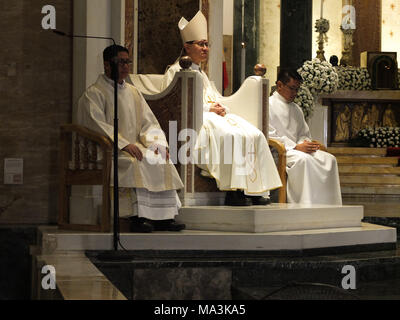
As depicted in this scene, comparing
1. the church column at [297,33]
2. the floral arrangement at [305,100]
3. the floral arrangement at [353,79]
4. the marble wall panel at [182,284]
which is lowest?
the marble wall panel at [182,284]

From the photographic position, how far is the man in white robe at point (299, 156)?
724 centimetres

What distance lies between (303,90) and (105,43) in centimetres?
352

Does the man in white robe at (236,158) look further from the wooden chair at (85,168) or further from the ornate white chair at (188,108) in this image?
the wooden chair at (85,168)

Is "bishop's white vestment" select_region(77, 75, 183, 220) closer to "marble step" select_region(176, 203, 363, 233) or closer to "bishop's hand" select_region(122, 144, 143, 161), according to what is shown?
"bishop's hand" select_region(122, 144, 143, 161)

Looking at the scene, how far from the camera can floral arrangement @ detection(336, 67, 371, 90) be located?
1288cm

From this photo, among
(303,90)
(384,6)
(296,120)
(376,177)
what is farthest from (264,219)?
(384,6)

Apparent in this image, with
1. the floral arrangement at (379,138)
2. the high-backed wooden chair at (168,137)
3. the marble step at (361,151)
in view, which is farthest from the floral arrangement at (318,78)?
the high-backed wooden chair at (168,137)

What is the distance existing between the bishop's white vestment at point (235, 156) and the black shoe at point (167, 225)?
580mm

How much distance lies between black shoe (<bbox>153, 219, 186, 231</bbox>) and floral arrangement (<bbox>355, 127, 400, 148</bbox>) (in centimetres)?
701

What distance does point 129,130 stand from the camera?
6141 mm

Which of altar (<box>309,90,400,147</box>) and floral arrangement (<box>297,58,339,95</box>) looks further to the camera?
altar (<box>309,90,400,147</box>)

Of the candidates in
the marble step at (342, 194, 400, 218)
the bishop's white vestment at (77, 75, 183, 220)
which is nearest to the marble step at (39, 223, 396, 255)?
the bishop's white vestment at (77, 75, 183, 220)

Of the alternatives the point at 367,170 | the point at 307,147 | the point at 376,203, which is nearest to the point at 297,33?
the point at 367,170
